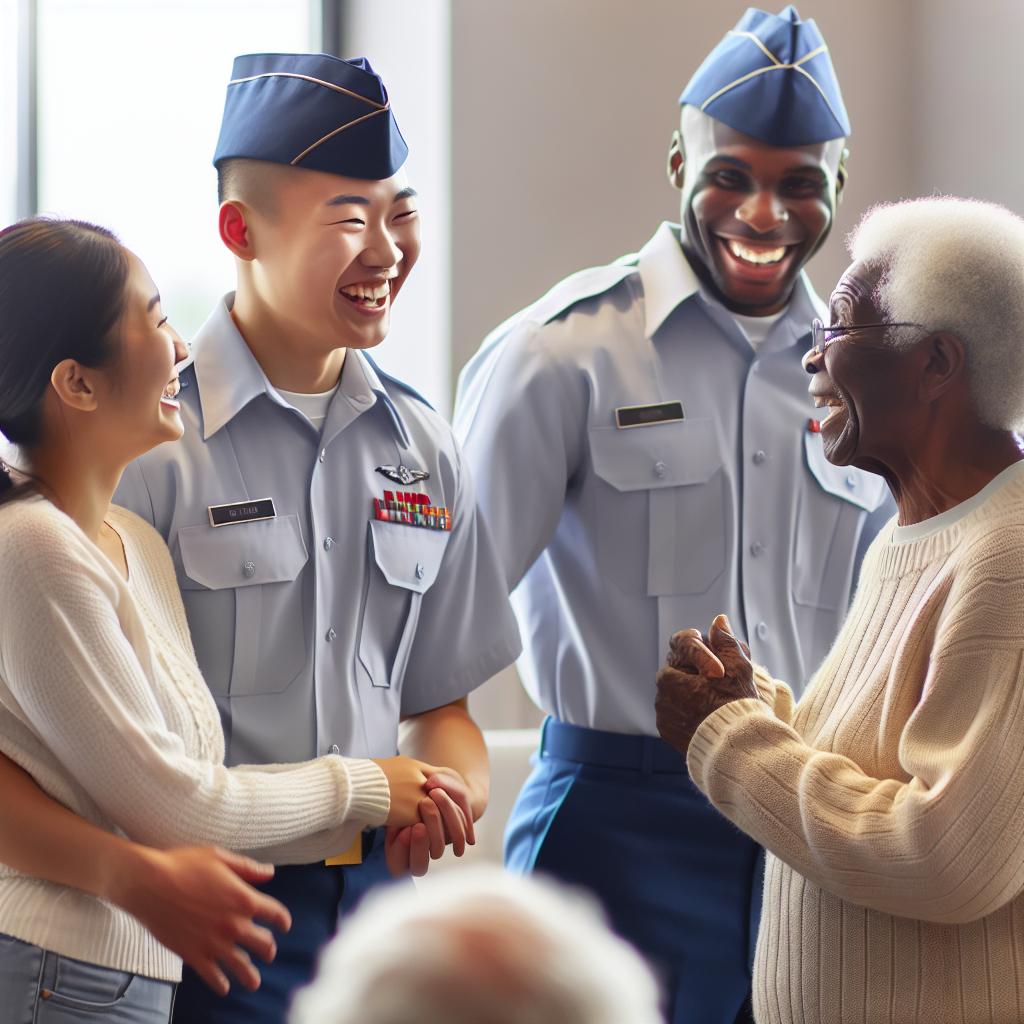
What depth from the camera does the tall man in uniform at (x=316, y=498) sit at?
190cm

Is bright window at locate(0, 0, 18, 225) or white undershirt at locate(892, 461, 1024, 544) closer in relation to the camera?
white undershirt at locate(892, 461, 1024, 544)

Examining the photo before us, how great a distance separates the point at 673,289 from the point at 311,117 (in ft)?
2.54

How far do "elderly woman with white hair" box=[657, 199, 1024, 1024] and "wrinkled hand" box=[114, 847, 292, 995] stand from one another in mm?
485

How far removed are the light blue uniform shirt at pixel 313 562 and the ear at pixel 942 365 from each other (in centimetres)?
78

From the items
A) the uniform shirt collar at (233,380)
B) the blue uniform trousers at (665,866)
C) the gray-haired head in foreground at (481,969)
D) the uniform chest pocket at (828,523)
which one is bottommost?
the blue uniform trousers at (665,866)

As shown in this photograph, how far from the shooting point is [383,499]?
2033 millimetres

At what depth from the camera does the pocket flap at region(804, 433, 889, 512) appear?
97.4 inches

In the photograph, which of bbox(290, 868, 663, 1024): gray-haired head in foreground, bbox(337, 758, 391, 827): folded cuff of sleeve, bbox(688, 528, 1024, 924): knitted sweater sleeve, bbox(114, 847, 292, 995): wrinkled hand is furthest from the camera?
bbox(337, 758, 391, 827): folded cuff of sleeve

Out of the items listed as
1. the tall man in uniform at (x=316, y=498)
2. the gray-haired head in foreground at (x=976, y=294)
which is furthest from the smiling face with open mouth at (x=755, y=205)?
the gray-haired head in foreground at (x=976, y=294)

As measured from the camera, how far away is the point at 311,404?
2.04 metres

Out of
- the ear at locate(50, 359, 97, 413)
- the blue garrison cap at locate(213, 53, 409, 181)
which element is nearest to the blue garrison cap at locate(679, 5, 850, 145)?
the blue garrison cap at locate(213, 53, 409, 181)

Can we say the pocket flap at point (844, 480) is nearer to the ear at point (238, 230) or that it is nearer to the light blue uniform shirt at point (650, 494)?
the light blue uniform shirt at point (650, 494)

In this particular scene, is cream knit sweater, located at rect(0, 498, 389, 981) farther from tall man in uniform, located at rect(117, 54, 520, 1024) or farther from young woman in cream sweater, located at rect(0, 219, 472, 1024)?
tall man in uniform, located at rect(117, 54, 520, 1024)

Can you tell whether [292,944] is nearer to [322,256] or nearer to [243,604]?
[243,604]
